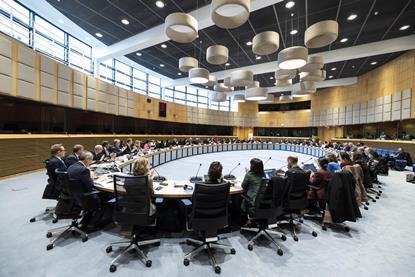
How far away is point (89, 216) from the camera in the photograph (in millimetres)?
3221

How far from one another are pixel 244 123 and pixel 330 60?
13750 mm

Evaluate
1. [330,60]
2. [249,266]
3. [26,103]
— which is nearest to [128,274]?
[249,266]

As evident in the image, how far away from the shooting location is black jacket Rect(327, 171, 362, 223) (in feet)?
10.0

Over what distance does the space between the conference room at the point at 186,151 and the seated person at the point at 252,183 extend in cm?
2

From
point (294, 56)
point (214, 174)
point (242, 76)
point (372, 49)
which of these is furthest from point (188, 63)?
point (372, 49)

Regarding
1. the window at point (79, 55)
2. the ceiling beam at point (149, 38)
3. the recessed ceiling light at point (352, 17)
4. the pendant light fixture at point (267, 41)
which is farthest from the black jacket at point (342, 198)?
the window at point (79, 55)

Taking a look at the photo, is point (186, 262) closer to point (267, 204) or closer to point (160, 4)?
point (267, 204)

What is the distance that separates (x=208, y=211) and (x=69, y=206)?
2.22 metres

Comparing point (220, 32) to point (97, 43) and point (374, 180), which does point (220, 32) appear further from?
point (374, 180)

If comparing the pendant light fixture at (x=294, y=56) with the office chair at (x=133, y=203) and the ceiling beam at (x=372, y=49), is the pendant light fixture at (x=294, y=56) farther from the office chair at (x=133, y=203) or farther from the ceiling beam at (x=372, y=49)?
the ceiling beam at (x=372, y=49)

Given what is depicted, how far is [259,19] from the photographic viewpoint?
7109 mm

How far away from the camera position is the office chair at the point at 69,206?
2.67 meters

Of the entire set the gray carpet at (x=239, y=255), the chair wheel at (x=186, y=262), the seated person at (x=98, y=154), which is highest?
the seated person at (x=98, y=154)

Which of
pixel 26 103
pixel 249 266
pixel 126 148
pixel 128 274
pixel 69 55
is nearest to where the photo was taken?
pixel 128 274
